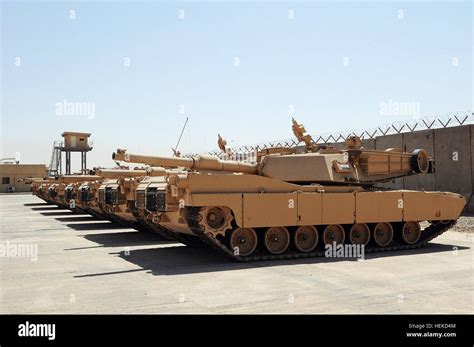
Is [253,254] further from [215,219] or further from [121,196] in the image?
[121,196]

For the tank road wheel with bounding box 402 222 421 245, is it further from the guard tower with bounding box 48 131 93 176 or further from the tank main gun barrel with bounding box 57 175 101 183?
the guard tower with bounding box 48 131 93 176

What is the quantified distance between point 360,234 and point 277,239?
2954 millimetres

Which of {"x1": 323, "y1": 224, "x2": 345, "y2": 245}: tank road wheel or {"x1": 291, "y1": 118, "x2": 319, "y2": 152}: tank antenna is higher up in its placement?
{"x1": 291, "y1": 118, "x2": 319, "y2": 152}: tank antenna

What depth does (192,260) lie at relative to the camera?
14.7 metres

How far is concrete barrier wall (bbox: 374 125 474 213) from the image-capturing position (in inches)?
→ 1057

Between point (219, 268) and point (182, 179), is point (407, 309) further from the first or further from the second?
point (182, 179)

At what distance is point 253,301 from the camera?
9.79 m

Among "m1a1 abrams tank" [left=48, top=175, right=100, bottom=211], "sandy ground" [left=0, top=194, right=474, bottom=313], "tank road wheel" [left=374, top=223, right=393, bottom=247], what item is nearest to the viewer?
"sandy ground" [left=0, top=194, right=474, bottom=313]

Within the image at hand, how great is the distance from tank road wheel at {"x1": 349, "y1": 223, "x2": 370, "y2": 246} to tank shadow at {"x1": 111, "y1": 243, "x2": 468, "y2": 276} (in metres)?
0.64

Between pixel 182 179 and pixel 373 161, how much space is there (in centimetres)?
677

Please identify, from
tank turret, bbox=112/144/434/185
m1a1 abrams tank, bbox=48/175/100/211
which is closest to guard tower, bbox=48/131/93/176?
m1a1 abrams tank, bbox=48/175/100/211

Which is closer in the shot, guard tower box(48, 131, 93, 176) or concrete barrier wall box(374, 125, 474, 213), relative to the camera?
concrete barrier wall box(374, 125, 474, 213)

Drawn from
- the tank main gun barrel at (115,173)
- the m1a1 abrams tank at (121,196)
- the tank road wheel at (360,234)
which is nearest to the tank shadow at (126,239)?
the m1a1 abrams tank at (121,196)
